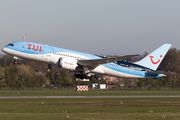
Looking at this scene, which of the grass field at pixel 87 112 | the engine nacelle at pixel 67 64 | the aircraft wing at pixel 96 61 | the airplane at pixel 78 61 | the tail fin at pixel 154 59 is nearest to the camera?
the grass field at pixel 87 112

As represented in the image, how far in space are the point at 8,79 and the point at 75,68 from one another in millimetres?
66147

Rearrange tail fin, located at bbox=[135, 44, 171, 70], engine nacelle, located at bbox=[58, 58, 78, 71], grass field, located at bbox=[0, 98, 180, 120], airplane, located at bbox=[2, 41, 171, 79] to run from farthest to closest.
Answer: tail fin, located at bbox=[135, 44, 171, 70], engine nacelle, located at bbox=[58, 58, 78, 71], airplane, located at bbox=[2, 41, 171, 79], grass field, located at bbox=[0, 98, 180, 120]

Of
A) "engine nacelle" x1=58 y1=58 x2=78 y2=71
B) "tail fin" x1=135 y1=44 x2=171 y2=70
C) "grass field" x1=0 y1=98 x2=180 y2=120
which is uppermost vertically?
"tail fin" x1=135 y1=44 x2=171 y2=70

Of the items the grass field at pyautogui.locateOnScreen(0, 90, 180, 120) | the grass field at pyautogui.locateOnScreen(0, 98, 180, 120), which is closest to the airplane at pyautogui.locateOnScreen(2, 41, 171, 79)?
the grass field at pyautogui.locateOnScreen(0, 90, 180, 120)

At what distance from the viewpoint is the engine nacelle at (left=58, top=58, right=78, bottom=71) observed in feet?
156

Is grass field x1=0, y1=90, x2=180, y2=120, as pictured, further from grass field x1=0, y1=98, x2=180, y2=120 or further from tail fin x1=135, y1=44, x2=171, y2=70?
tail fin x1=135, y1=44, x2=171, y2=70

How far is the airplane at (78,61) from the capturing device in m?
46.9

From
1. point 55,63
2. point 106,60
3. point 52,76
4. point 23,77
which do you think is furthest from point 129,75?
point 52,76

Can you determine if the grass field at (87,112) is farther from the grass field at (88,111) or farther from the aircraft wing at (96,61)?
the aircraft wing at (96,61)

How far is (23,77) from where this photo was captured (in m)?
108

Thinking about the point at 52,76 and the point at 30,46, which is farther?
the point at 52,76

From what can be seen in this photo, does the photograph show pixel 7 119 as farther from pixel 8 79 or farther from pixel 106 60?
pixel 8 79

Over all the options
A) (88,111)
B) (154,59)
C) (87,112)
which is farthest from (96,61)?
(87,112)

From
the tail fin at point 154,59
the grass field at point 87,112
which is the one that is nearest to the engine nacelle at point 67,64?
the grass field at point 87,112
